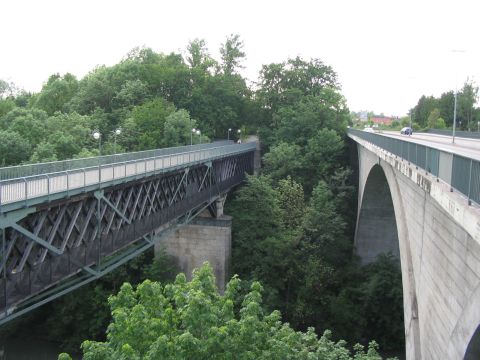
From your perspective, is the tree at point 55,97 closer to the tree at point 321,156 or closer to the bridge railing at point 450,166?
the tree at point 321,156

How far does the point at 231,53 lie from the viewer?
223 feet

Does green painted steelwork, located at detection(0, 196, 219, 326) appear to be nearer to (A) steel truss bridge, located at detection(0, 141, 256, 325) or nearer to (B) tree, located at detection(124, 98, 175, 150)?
(A) steel truss bridge, located at detection(0, 141, 256, 325)

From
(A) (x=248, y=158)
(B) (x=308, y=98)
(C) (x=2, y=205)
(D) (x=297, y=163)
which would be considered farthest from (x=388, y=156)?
(B) (x=308, y=98)

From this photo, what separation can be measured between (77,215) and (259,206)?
67.1 feet

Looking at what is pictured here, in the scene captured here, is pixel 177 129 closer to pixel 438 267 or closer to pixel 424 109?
pixel 438 267

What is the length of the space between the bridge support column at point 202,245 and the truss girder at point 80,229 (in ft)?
21.8

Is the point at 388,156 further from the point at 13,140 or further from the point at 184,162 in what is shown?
the point at 13,140

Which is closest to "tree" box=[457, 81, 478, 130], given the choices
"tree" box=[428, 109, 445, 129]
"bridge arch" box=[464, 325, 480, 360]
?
"tree" box=[428, 109, 445, 129]

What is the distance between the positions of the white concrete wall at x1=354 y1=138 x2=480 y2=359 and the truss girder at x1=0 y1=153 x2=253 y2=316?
10736 mm

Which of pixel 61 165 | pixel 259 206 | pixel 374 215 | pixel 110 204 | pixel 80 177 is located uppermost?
pixel 61 165

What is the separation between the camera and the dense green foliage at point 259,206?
1480 cm

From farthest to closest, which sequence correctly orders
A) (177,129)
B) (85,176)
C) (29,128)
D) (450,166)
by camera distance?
(177,129) < (29,128) < (85,176) < (450,166)

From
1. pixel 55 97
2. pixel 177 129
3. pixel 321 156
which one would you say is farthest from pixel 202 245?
pixel 55 97

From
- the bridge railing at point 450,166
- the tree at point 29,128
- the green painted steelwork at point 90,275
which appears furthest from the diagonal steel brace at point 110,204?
the tree at point 29,128
